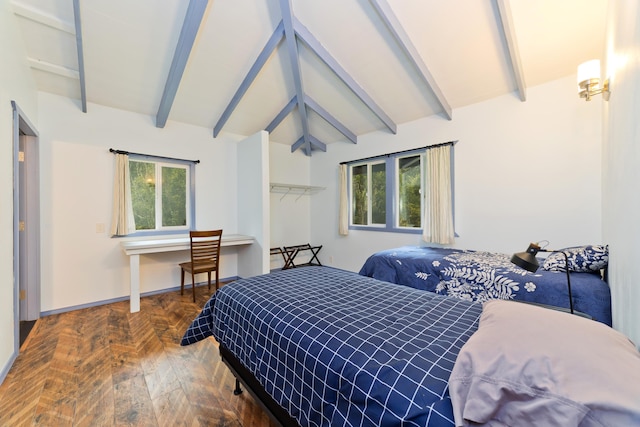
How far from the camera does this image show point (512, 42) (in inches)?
98.2

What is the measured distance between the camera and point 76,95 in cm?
316

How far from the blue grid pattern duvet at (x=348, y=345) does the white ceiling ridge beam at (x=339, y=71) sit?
2.52 m

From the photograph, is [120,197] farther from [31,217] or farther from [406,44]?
[406,44]

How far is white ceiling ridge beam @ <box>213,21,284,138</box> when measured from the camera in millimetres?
2832

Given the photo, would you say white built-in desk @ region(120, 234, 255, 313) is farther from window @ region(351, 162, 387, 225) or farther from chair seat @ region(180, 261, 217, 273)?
window @ region(351, 162, 387, 225)

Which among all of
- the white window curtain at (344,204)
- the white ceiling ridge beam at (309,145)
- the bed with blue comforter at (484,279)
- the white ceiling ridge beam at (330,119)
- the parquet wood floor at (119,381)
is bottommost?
the parquet wood floor at (119,381)

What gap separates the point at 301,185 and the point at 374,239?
1.73m

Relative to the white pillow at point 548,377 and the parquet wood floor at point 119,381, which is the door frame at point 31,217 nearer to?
the parquet wood floor at point 119,381

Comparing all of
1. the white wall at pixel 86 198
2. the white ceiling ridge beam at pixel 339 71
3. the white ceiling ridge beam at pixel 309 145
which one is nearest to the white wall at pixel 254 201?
the white wall at pixel 86 198

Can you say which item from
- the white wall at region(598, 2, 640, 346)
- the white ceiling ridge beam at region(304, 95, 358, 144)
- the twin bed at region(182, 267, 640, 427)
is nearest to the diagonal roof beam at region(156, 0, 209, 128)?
the white ceiling ridge beam at region(304, 95, 358, 144)

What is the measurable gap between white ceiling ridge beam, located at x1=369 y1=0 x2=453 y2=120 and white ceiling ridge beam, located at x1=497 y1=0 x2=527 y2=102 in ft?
2.45

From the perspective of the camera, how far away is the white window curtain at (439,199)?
3588 millimetres

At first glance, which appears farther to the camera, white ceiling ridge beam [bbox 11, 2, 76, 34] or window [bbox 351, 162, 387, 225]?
window [bbox 351, 162, 387, 225]

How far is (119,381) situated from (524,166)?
4286mm
